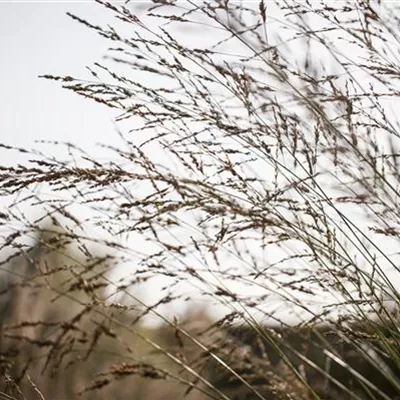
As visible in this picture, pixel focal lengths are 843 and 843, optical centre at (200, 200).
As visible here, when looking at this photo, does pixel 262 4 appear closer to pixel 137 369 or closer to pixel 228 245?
pixel 228 245

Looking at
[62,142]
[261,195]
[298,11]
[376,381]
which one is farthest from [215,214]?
[376,381]

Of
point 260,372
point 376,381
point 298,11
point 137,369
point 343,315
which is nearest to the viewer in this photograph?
point 137,369

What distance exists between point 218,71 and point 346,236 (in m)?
0.61

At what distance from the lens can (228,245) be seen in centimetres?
268

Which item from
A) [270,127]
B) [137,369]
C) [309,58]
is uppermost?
[309,58]

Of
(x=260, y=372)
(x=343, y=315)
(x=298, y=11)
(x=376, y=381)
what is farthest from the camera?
(x=376, y=381)

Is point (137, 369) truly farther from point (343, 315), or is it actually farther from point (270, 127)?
point (270, 127)

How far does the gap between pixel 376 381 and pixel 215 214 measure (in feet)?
13.9

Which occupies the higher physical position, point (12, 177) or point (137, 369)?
point (12, 177)

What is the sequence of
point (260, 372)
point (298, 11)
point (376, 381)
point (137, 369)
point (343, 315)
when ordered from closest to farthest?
point (137, 369) < point (260, 372) < point (343, 315) < point (298, 11) < point (376, 381)

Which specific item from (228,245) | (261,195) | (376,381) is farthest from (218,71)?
(376,381)

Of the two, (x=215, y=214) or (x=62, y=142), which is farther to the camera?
(x=62, y=142)

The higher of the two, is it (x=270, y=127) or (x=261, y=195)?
(x=270, y=127)

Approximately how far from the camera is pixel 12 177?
2.25m
